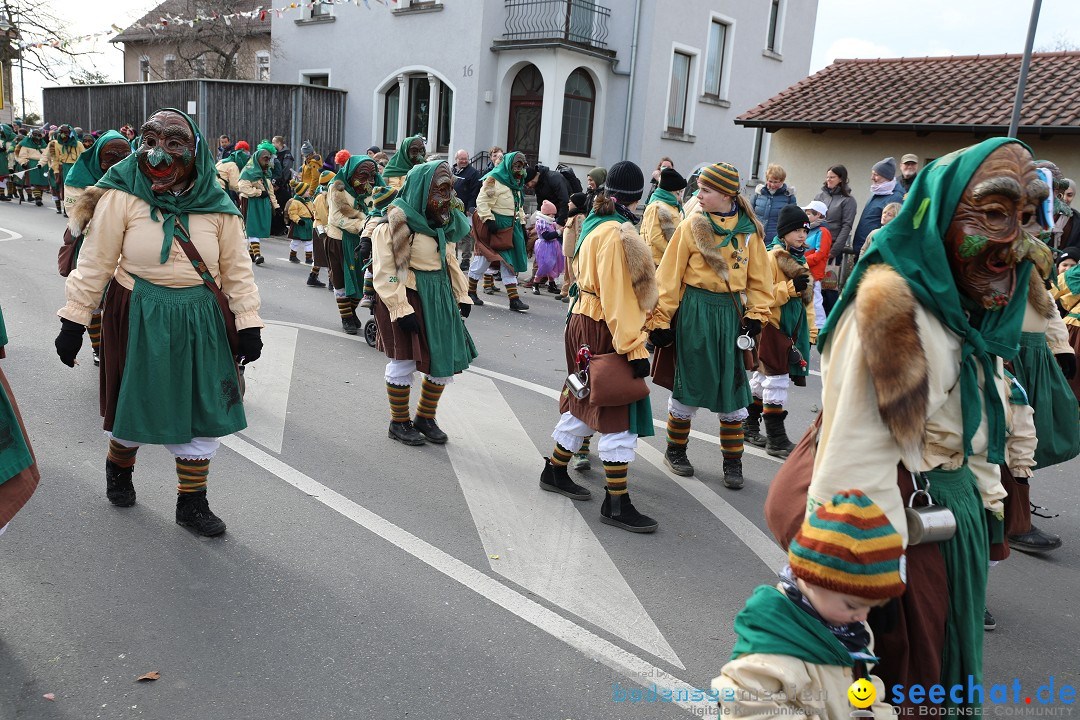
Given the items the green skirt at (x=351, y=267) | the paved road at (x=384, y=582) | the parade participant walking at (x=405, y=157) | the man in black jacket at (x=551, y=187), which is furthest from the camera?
the man in black jacket at (x=551, y=187)

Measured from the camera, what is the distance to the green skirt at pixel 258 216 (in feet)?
48.1

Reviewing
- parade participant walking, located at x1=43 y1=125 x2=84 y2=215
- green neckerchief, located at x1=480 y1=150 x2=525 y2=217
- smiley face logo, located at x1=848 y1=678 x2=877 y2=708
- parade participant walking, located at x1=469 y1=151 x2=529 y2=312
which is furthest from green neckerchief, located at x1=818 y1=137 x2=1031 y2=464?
parade participant walking, located at x1=43 y1=125 x2=84 y2=215

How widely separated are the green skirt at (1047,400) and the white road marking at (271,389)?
175 inches

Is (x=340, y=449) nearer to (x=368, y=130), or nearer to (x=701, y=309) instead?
(x=701, y=309)

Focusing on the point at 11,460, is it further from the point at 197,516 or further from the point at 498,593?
the point at 498,593

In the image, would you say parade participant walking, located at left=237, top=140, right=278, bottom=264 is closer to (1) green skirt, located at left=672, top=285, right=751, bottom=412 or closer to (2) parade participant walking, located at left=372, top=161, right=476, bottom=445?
(2) parade participant walking, located at left=372, top=161, right=476, bottom=445

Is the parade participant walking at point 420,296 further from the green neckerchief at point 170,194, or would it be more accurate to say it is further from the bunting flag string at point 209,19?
the bunting flag string at point 209,19

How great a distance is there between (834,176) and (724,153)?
45.8ft

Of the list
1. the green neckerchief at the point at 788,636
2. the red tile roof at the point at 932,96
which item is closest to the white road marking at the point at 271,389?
the green neckerchief at the point at 788,636

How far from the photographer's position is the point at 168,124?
4.01 meters

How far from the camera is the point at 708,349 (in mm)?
5383

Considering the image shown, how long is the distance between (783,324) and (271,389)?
4.10 metres

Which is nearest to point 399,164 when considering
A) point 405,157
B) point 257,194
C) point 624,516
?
point 405,157

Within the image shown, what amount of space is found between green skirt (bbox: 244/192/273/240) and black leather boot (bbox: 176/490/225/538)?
1088 cm
